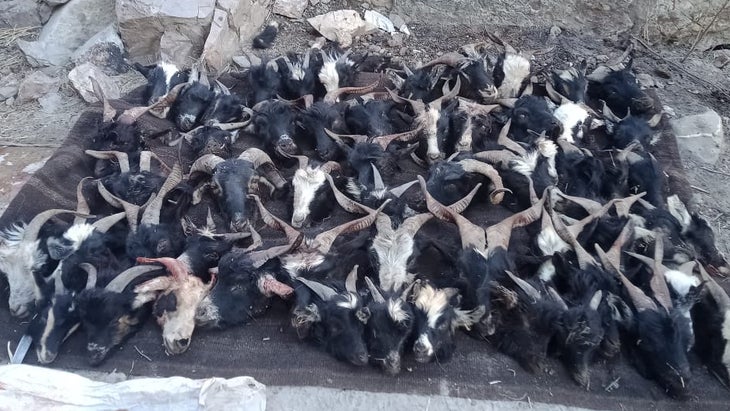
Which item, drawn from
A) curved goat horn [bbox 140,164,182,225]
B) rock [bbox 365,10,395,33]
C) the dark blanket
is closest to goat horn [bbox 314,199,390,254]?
the dark blanket

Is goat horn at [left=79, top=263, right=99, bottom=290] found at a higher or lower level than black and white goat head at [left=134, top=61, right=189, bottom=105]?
higher

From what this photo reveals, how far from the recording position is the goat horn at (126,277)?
3891 mm

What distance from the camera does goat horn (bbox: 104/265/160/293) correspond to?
389cm

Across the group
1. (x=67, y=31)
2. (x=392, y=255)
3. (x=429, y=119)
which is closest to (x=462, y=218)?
(x=392, y=255)

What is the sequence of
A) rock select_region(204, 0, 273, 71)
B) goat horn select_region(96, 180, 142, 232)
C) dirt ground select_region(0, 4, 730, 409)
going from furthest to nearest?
rock select_region(204, 0, 273, 71), dirt ground select_region(0, 4, 730, 409), goat horn select_region(96, 180, 142, 232)

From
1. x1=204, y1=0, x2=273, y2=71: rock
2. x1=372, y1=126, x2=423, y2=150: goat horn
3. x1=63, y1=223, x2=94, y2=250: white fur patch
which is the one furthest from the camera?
x1=204, y1=0, x2=273, y2=71: rock

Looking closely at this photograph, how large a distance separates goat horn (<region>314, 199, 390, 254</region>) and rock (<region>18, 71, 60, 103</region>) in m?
4.52

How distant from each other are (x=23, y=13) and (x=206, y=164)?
16.7ft

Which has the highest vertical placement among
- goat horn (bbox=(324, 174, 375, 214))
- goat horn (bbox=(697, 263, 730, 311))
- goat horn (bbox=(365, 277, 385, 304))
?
goat horn (bbox=(697, 263, 730, 311))

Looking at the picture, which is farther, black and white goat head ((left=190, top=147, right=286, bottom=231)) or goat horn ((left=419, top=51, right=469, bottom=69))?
goat horn ((left=419, top=51, right=469, bottom=69))

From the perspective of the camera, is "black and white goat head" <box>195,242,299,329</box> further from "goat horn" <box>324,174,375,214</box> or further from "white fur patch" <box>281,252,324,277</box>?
"goat horn" <box>324,174,375,214</box>

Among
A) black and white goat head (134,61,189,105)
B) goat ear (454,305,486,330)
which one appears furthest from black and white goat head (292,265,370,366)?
black and white goat head (134,61,189,105)

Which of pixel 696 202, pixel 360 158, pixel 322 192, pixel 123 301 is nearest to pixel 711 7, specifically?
pixel 696 202

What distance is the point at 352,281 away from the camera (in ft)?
13.0
